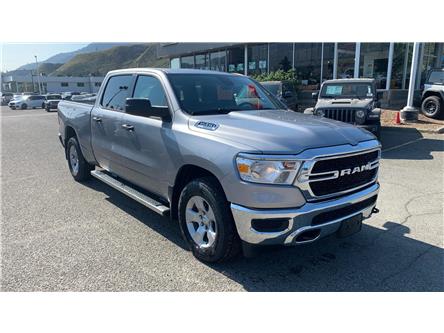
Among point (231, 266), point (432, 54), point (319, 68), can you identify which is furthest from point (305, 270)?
point (432, 54)

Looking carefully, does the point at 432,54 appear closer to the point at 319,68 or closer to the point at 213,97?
the point at 319,68

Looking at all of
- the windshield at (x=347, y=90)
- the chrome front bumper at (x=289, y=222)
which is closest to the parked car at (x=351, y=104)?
the windshield at (x=347, y=90)

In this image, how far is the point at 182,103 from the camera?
12.9 feet

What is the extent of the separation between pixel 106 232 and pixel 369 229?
128 inches

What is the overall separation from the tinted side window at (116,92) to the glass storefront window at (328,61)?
61.9 ft

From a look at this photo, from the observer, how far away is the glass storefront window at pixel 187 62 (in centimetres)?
3344

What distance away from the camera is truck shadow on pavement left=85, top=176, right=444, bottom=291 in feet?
10.6

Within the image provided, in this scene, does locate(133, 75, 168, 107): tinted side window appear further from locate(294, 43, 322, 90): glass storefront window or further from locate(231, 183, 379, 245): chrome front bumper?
locate(294, 43, 322, 90): glass storefront window

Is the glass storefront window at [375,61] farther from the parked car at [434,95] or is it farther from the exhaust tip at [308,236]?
the exhaust tip at [308,236]

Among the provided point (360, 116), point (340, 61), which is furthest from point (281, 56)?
point (360, 116)

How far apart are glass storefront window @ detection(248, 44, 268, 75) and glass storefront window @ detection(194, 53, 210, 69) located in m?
5.26

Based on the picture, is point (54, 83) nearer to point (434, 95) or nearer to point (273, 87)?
point (273, 87)

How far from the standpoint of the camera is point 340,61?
21.3 m

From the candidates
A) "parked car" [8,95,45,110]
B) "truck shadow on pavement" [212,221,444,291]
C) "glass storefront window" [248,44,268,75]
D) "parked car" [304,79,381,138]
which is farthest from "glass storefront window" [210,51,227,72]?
"truck shadow on pavement" [212,221,444,291]
